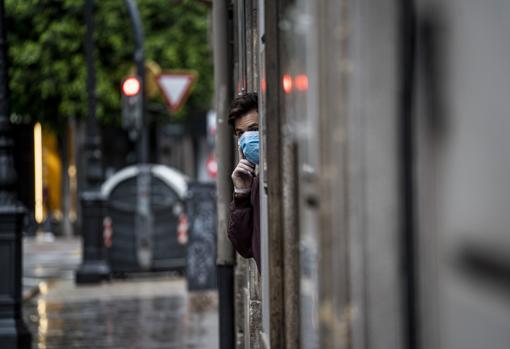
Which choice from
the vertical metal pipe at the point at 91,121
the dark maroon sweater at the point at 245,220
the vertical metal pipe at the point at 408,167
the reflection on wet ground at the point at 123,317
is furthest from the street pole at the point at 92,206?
the vertical metal pipe at the point at 408,167

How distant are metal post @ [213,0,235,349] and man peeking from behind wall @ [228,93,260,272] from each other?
162cm

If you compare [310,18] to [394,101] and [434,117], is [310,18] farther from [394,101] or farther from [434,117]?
[434,117]

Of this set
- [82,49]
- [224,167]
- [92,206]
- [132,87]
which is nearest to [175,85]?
[132,87]

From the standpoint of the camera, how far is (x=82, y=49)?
36.1 metres

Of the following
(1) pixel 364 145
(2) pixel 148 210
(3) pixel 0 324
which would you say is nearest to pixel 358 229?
(1) pixel 364 145

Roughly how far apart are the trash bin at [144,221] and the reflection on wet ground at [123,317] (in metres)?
0.75

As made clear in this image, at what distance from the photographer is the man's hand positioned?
14.9 ft

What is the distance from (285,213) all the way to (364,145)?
1.23 m

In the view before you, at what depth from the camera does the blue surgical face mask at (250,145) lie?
14.5 ft

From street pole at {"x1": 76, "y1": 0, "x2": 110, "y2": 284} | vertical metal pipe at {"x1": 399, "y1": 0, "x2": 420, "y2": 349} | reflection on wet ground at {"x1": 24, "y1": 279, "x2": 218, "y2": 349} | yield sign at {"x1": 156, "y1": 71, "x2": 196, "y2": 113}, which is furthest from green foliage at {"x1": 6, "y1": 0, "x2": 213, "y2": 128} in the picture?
vertical metal pipe at {"x1": 399, "y1": 0, "x2": 420, "y2": 349}

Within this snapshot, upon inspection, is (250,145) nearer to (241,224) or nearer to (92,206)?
(241,224)

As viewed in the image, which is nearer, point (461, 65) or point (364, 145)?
point (461, 65)

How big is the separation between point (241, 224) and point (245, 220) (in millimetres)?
28

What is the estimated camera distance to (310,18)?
7.68ft
